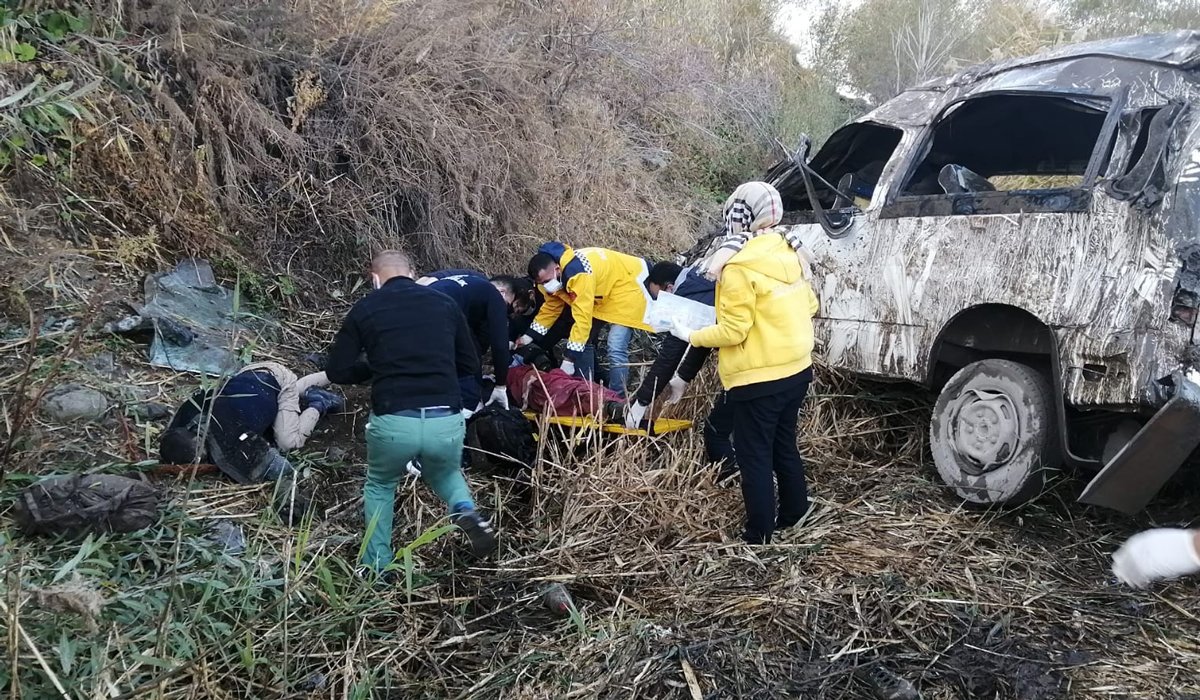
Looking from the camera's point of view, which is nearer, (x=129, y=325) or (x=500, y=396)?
(x=129, y=325)

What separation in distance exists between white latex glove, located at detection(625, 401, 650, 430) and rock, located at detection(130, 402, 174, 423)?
7.74 feet

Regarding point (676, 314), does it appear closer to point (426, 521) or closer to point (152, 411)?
point (426, 521)

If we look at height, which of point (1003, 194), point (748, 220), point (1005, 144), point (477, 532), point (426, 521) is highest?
point (1005, 144)

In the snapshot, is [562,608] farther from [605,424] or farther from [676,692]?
[605,424]

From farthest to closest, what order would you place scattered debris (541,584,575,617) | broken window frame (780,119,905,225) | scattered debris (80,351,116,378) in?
1. broken window frame (780,119,905,225)
2. scattered debris (80,351,116,378)
3. scattered debris (541,584,575,617)

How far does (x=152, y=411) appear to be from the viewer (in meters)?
4.30

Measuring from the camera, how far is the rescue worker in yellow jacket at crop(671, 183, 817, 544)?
11.5ft

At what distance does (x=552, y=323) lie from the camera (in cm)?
555

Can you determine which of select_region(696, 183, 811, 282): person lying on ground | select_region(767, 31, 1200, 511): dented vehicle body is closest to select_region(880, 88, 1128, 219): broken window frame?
select_region(767, 31, 1200, 511): dented vehicle body

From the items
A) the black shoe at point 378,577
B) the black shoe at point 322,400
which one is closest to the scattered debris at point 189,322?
the black shoe at point 322,400

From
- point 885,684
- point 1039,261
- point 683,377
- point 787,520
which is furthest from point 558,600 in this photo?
point 1039,261

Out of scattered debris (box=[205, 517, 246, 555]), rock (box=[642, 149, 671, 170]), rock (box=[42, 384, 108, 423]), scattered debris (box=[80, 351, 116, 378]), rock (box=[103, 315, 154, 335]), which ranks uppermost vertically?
rock (box=[642, 149, 671, 170])

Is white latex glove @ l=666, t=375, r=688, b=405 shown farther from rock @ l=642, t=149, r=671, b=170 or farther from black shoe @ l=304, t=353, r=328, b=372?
rock @ l=642, t=149, r=671, b=170

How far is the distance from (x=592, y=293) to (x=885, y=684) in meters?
3.06
